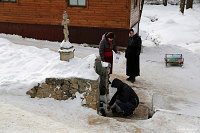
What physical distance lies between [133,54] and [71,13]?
5.64 m

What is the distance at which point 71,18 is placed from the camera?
1312 centimetres

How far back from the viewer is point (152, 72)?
33.9 ft

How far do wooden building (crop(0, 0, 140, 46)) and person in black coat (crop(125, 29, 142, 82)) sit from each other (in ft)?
13.1

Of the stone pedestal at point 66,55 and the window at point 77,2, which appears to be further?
the window at point 77,2

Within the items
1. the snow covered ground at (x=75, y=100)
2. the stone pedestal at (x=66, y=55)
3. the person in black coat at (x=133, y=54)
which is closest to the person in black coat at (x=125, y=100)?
the snow covered ground at (x=75, y=100)

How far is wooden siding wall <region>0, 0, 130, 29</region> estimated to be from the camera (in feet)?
40.4

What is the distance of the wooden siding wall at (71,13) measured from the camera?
40.4 ft

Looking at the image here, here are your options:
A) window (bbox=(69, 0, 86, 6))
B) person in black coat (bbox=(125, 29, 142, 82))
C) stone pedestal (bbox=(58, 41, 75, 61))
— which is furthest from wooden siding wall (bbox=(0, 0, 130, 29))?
stone pedestal (bbox=(58, 41, 75, 61))

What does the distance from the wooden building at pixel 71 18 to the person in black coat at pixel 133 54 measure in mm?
3990

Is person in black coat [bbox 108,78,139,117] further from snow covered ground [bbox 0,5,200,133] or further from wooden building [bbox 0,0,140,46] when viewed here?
wooden building [bbox 0,0,140,46]

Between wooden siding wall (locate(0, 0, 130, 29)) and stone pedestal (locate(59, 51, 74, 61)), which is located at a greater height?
wooden siding wall (locate(0, 0, 130, 29))

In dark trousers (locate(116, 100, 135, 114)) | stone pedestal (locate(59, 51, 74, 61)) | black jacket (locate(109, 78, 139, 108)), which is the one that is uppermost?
stone pedestal (locate(59, 51, 74, 61))

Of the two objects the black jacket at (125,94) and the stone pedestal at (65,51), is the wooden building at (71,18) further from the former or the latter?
the black jacket at (125,94)

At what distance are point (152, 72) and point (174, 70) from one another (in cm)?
101
